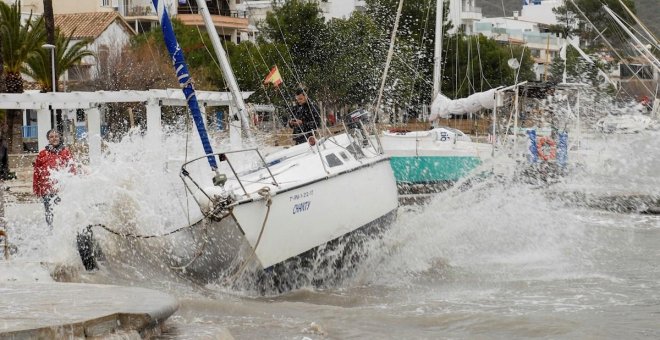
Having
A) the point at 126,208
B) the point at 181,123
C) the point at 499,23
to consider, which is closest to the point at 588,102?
the point at 181,123

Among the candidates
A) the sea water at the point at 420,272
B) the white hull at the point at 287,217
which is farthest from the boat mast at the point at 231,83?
the white hull at the point at 287,217

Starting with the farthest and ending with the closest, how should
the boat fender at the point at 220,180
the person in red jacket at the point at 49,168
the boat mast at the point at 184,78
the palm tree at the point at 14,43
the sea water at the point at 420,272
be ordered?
the palm tree at the point at 14,43 → the person in red jacket at the point at 49,168 → the boat mast at the point at 184,78 → the boat fender at the point at 220,180 → the sea water at the point at 420,272

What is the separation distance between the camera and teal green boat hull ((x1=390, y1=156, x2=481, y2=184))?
2447cm

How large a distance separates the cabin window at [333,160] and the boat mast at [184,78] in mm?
1365

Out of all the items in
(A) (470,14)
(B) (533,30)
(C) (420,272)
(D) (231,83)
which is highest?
(A) (470,14)

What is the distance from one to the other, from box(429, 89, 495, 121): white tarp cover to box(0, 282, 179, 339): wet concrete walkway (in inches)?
614

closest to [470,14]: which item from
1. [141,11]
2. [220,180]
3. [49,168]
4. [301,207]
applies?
[141,11]

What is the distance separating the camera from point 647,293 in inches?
559

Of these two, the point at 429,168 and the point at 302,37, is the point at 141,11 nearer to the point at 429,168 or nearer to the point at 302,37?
the point at 302,37

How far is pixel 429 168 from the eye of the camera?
24578mm

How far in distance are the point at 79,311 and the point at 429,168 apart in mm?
16513

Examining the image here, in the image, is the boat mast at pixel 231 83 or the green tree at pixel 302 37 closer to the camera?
the boat mast at pixel 231 83

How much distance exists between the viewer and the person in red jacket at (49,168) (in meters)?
15.2

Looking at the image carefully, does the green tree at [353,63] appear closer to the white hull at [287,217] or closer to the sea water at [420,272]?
the sea water at [420,272]
